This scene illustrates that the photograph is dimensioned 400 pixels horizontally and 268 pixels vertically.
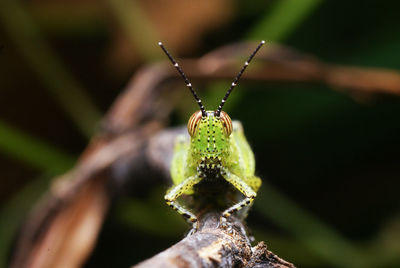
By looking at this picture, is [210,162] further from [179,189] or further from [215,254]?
[215,254]

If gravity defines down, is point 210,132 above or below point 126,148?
below

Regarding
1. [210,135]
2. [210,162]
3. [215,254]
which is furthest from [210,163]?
[215,254]

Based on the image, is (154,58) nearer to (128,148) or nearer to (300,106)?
(300,106)

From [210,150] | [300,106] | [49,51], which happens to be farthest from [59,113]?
[210,150]

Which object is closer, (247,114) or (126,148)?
(126,148)

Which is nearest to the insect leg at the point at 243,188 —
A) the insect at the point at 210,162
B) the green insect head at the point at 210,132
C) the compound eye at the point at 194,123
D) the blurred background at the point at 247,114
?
the insect at the point at 210,162

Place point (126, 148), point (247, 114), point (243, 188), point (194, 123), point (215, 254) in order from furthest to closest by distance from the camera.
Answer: point (247, 114) < point (126, 148) < point (194, 123) < point (243, 188) < point (215, 254)

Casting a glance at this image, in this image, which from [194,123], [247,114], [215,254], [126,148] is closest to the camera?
[215,254]

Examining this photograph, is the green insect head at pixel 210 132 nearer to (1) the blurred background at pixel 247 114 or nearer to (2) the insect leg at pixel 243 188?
(2) the insect leg at pixel 243 188
